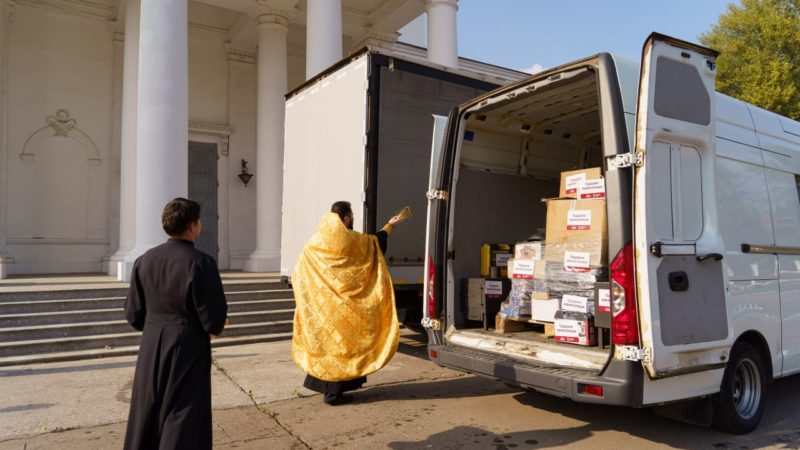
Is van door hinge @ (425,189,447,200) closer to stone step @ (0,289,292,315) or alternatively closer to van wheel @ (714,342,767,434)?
van wheel @ (714,342,767,434)

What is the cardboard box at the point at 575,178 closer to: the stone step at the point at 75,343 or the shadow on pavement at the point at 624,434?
the shadow on pavement at the point at 624,434

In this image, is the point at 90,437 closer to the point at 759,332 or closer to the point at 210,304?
the point at 210,304

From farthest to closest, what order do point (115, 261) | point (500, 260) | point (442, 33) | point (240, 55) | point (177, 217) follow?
point (240, 55), point (442, 33), point (115, 261), point (500, 260), point (177, 217)

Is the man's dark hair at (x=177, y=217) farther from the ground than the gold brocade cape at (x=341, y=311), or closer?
farther from the ground

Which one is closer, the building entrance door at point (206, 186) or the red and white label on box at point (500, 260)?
the red and white label on box at point (500, 260)

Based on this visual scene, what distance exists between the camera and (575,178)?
4316 millimetres

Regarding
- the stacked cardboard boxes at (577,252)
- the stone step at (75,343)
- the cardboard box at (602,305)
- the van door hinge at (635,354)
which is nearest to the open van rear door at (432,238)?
the stacked cardboard boxes at (577,252)

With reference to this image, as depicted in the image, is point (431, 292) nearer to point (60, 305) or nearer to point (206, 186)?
point (60, 305)

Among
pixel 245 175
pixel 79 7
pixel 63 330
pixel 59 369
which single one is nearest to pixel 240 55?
pixel 245 175

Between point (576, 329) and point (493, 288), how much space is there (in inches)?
43.9

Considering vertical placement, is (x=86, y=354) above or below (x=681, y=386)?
below

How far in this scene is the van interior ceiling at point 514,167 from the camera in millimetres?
4574

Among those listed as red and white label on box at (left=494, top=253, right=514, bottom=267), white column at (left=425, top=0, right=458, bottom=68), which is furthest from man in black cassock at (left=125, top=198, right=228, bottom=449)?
white column at (left=425, top=0, right=458, bottom=68)

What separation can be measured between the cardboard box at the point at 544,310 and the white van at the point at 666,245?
0.51 feet
